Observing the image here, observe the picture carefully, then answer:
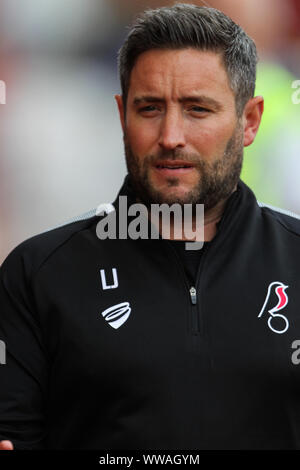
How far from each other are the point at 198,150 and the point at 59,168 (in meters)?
1.17

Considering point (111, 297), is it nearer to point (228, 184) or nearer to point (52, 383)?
point (52, 383)

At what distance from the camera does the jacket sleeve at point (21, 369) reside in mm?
1308

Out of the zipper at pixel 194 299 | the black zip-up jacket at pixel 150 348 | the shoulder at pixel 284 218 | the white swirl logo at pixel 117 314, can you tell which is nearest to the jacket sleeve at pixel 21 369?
the black zip-up jacket at pixel 150 348

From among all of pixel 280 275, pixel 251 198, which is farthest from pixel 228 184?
pixel 280 275

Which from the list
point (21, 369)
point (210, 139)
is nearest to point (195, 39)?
point (210, 139)

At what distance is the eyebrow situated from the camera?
1.36 m

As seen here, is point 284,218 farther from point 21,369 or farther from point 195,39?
point 21,369

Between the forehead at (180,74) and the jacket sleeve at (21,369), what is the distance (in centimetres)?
41

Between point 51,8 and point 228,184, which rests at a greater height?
point 51,8

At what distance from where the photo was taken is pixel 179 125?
4.43 feet

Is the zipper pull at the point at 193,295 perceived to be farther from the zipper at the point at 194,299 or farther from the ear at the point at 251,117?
the ear at the point at 251,117

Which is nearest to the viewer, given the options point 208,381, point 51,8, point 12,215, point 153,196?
point 208,381

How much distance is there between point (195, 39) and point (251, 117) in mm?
218

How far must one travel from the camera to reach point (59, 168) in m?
2.48
